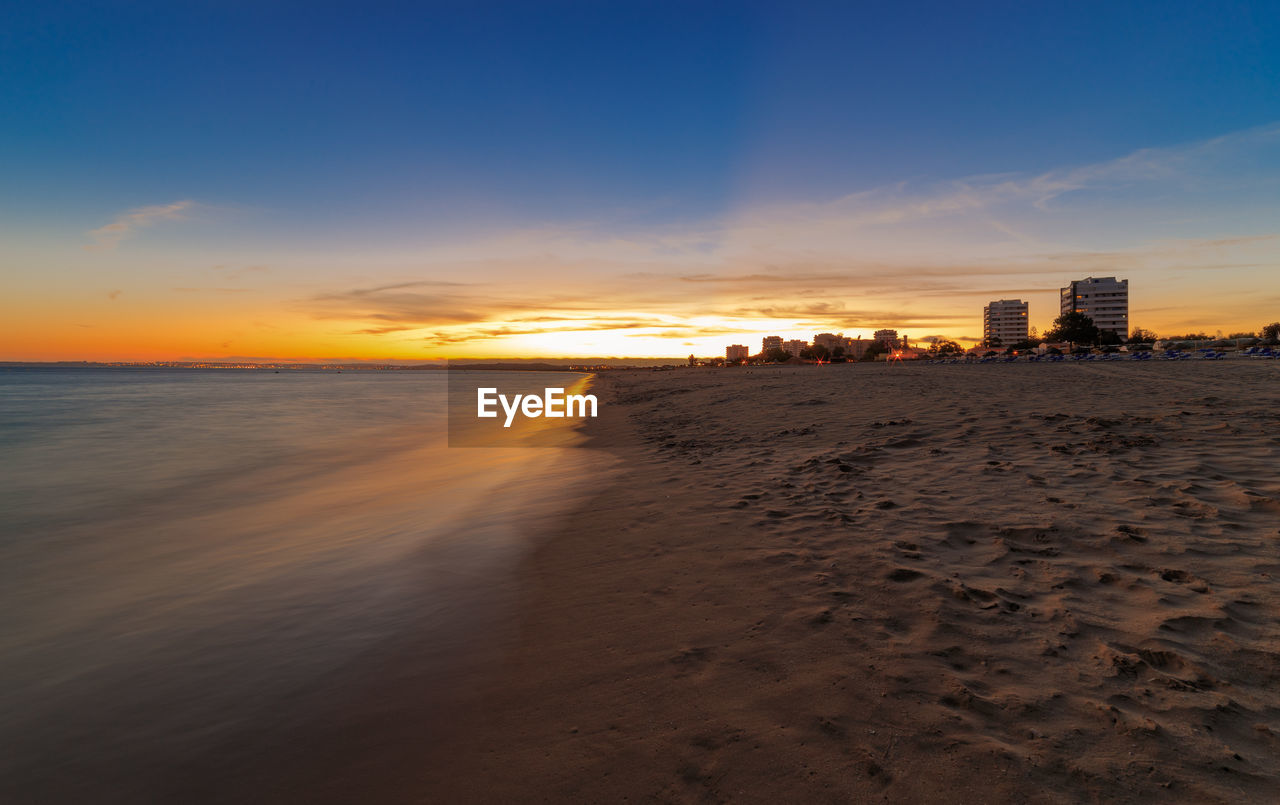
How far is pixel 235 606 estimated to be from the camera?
553 centimetres

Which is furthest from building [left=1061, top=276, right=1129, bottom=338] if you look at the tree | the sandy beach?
the sandy beach

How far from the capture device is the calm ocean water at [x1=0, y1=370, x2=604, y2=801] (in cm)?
342

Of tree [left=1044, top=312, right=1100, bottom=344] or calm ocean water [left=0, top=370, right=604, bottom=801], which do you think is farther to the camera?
tree [left=1044, top=312, right=1100, bottom=344]

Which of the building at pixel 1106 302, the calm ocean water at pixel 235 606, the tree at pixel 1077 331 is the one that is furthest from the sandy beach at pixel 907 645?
the building at pixel 1106 302

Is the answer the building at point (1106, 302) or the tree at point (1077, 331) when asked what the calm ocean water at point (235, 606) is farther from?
the building at point (1106, 302)

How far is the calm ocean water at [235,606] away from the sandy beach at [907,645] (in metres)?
0.86

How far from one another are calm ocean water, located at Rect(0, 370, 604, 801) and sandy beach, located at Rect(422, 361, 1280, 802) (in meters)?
0.86

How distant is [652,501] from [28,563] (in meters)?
8.49

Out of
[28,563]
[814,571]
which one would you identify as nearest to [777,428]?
[814,571]

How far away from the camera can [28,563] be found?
753 cm

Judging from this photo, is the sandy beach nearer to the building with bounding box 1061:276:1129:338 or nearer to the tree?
the tree

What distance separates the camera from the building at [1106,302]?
543 feet

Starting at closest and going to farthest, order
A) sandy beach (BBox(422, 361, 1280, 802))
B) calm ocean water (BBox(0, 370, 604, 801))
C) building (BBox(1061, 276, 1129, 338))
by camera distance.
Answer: sandy beach (BBox(422, 361, 1280, 802))
calm ocean water (BBox(0, 370, 604, 801))
building (BBox(1061, 276, 1129, 338))

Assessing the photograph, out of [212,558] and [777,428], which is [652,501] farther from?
[777,428]
